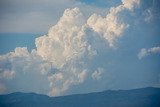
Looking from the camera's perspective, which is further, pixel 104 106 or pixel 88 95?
pixel 88 95

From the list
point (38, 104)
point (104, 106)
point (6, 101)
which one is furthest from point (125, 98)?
point (6, 101)

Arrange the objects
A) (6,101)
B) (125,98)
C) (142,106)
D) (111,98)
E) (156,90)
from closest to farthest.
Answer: (6,101), (156,90), (142,106), (125,98), (111,98)

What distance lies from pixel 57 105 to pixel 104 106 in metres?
4.95

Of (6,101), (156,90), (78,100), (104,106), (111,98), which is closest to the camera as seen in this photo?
(6,101)

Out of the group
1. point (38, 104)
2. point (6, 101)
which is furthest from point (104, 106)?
point (6, 101)

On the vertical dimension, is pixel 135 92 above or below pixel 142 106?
above

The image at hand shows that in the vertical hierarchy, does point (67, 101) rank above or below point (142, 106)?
above

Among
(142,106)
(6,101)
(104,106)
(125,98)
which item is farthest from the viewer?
(125,98)

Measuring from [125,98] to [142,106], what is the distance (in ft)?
24.0

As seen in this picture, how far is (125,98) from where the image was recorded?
33.9m

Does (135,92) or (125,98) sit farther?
(125,98)

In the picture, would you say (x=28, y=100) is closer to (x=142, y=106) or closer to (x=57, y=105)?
(x=57, y=105)

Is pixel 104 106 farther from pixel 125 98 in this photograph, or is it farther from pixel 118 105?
pixel 125 98

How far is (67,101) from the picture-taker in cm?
3481
